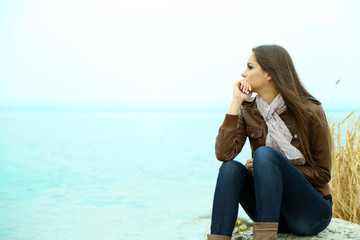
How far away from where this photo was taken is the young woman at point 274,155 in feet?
6.24

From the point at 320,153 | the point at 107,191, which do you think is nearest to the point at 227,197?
the point at 320,153

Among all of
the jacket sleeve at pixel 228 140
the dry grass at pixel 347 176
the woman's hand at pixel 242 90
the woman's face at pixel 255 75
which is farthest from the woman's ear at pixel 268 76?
the dry grass at pixel 347 176

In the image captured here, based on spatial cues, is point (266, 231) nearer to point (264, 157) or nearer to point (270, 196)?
point (270, 196)

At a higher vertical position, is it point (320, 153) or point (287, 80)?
point (287, 80)

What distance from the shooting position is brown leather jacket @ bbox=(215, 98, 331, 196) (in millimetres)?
2062

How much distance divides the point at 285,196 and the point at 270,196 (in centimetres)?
16

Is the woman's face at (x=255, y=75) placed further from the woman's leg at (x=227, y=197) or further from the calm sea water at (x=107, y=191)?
the calm sea water at (x=107, y=191)


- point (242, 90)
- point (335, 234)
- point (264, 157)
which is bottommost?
point (335, 234)

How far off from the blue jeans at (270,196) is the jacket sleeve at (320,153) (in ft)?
0.30

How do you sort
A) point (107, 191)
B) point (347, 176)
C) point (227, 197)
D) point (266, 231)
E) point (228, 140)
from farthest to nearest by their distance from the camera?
point (107, 191) → point (347, 176) → point (228, 140) → point (227, 197) → point (266, 231)

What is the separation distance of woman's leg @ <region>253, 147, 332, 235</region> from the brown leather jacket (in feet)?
0.37

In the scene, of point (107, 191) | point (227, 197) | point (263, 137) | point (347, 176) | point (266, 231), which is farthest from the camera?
point (107, 191)

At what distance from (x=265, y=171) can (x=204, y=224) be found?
4.10 m

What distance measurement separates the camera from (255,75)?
223 centimetres
